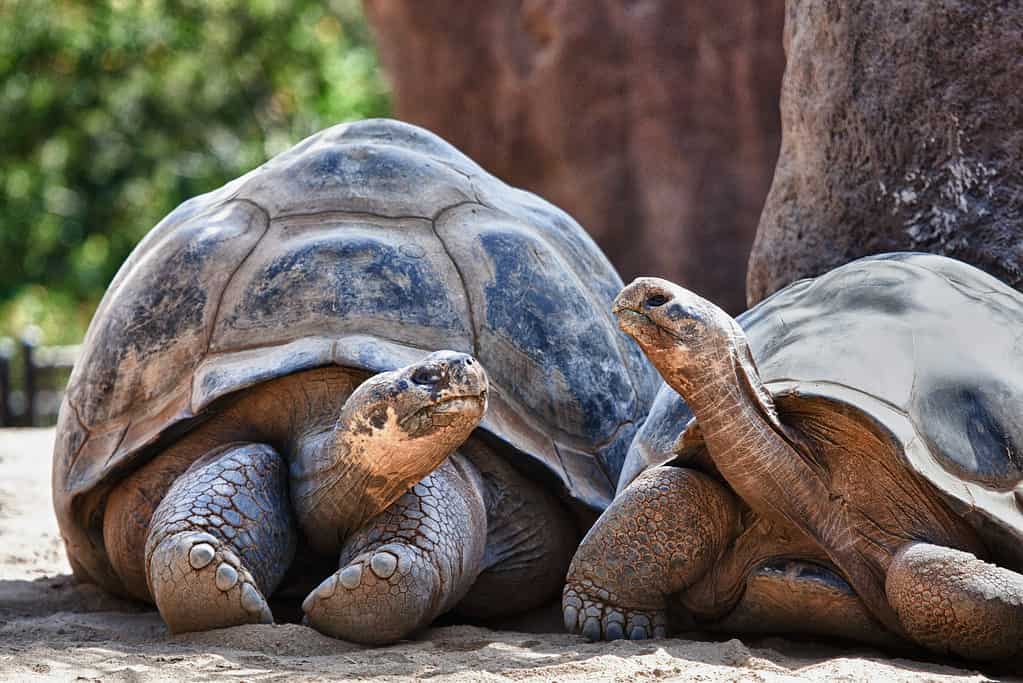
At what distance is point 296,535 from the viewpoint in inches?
121

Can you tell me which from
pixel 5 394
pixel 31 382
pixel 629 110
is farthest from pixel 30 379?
pixel 629 110

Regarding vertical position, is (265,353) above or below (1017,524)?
above

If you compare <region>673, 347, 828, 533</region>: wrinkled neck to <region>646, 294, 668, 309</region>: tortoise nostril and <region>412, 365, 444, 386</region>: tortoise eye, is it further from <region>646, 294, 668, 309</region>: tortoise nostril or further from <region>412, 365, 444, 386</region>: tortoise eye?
<region>412, 365, 444, 386</region>: tortoise eye

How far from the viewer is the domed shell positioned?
324cm

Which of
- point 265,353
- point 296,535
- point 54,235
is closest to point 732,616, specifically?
point 296,535

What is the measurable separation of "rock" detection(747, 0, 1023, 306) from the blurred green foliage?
10.1 metres

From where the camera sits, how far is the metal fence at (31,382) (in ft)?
28.5

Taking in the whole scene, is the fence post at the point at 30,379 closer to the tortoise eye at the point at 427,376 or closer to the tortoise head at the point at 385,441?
the tortoise head at the point at 385,441

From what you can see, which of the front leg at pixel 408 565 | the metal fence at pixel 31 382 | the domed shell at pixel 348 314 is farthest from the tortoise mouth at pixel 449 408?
the metal fence at pixel 31 382

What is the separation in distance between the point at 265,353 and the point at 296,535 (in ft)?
1.43

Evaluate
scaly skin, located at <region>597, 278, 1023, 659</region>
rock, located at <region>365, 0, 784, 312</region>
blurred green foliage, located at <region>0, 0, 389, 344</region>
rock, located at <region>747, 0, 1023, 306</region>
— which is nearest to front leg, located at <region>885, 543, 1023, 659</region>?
scaly skin, located at <region>597, 278, 1023, 659</region>

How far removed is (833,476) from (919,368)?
0.29 metres

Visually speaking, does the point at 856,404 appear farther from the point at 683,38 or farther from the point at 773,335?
the point at 683,38

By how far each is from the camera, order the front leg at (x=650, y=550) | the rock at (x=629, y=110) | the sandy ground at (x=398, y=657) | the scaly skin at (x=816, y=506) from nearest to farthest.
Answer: the sandy ground at (x=398, y=657) < the scaly skin at (x=816, y=506) < the front leg at (x=650, y=550) < the rock at (x=629, y=110)
